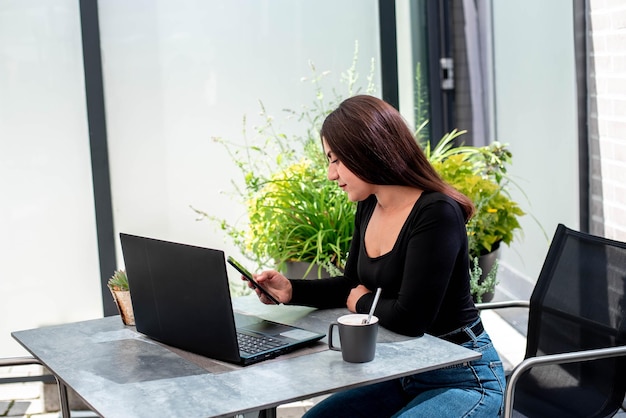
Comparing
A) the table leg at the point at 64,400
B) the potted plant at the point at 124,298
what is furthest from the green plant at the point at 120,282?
the table leg at the point at 64,400

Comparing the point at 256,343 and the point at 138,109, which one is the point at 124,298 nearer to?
the point at 256,343

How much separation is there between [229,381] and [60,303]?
7.93 feet

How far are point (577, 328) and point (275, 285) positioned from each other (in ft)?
2.52

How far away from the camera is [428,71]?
177 inches

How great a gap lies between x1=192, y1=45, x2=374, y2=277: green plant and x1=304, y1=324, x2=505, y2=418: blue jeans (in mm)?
1135

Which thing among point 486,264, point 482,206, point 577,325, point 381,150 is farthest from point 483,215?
point 381,150

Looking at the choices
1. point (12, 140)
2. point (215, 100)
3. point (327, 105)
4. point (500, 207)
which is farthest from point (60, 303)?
point (500, 207)

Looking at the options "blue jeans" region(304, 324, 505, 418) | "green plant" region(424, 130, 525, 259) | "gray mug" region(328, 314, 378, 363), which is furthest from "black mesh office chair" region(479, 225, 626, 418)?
"green plant" region(424, 130, 525, 259)

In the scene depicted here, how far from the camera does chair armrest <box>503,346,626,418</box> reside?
213 cm

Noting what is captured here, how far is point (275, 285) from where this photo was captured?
242 cm

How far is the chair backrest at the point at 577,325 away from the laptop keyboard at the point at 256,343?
2.62ft

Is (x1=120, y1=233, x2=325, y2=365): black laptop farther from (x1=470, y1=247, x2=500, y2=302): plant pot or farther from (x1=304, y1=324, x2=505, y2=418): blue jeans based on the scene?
(x1=470, y1=247, x2=500, y2=302): plant pot

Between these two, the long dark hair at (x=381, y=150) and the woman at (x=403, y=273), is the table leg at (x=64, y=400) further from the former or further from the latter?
the long dark hair at (x=381, y=150)

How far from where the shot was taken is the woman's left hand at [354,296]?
2382 mm
